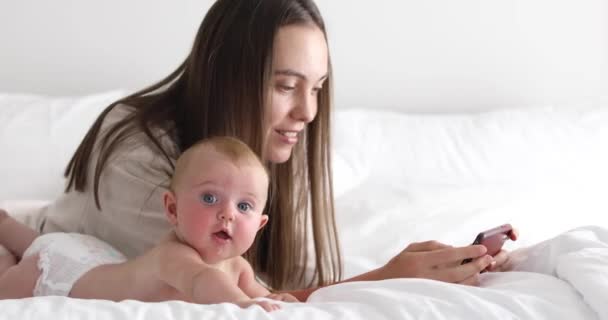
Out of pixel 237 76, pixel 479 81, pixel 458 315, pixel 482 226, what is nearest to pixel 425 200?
pixel 482 226

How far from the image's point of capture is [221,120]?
163 cm

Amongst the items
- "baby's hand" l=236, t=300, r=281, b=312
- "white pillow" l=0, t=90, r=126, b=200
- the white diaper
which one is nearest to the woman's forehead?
the white diaper

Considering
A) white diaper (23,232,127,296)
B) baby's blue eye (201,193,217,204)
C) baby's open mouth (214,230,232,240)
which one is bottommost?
white diaper (23,232,127,296)

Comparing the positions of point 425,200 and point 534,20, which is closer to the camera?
point 425,200

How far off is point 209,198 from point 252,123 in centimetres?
36

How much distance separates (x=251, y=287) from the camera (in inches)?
55.9

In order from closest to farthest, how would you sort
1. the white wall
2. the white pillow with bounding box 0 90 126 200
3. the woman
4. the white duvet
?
the white duvet < the woman < the white pillow with bounding box 0 90 126 200 < the white wall

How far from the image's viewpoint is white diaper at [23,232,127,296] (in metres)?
1.46

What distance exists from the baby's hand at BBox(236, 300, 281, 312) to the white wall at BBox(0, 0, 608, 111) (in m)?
1.62

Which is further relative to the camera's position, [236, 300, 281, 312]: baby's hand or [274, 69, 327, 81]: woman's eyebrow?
[274, 69, 327, 81]: woman's eyebrow

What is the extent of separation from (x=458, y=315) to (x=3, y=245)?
3.13 feet

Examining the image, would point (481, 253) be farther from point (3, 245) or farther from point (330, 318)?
point (3, 245)

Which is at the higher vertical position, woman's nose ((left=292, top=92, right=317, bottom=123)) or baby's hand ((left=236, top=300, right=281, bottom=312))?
woman's nose ((left=292, top=92, right=317, bottom=123))

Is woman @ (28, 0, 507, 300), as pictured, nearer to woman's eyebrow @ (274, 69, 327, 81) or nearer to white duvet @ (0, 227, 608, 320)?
woman's eyebrow @ (274, 69, 327, 81)
